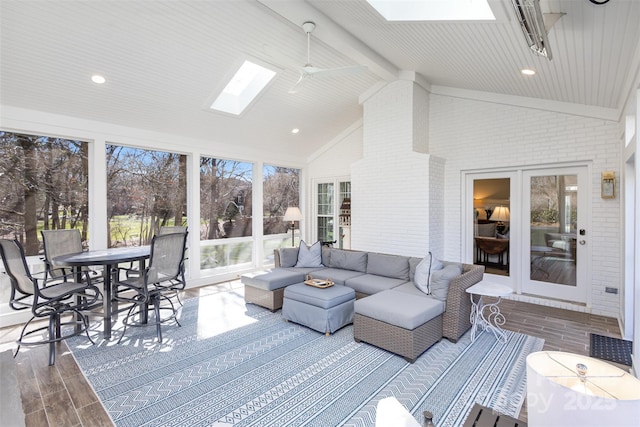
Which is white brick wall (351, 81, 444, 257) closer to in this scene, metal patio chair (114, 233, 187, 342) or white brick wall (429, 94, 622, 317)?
white brick wall (429, 94, 622, 317)

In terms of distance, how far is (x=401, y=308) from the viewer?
313cm

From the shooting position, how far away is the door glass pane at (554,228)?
454cm

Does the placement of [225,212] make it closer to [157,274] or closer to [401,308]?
[157,274]

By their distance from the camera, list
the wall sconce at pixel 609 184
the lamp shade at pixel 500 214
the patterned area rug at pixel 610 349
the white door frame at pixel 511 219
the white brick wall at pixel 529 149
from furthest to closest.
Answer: the lamp shade at pixel 500 214 < the white door frame at pixel 511 219 < the white brick wall at pixel 529 149 < the wall sconce at pixel 609 184 < the patterned area rug at pixel 610 349

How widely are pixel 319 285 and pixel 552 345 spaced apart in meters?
2.58

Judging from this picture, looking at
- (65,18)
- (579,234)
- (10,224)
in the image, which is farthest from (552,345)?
(10,224)

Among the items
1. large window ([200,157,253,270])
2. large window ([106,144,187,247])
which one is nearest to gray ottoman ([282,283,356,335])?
large window ([200,157,253,270])

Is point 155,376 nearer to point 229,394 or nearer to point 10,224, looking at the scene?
point 229,394

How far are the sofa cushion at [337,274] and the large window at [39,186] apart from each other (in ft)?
11.5

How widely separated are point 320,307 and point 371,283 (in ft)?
2.91

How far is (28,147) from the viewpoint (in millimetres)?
4160

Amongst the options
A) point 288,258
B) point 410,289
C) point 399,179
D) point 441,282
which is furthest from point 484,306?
point 288,258

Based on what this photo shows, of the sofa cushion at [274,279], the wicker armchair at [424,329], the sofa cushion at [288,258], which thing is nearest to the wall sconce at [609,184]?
the wicker armchair at [424,329]

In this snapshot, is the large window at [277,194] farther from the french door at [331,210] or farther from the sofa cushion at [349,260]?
the sofa cushion at [349,260]
